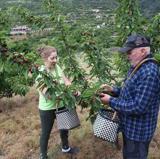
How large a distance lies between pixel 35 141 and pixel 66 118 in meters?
1.71

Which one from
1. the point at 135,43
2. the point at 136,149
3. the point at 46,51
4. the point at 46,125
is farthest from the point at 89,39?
the point at 136,149

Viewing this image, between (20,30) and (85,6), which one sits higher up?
(20,30)

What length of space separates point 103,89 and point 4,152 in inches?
112

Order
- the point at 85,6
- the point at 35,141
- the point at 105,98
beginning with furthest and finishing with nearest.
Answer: the point at 85,6, the point at 35,141, the point at 105,98

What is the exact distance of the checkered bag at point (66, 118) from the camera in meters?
5.55

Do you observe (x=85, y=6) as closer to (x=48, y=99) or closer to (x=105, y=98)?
(x=48, y=99)

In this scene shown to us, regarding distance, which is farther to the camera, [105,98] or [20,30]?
[20,30]

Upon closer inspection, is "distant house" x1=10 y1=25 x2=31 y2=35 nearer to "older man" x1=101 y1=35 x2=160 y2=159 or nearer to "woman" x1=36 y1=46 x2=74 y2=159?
"woman" x1=36 y1=46 x2=74 y2=159

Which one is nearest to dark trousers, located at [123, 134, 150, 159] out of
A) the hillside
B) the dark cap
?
the dark cap

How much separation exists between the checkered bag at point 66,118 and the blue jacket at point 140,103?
3.47ft

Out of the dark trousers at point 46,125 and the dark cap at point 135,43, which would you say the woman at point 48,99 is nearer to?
the dark trousers at point 46,125

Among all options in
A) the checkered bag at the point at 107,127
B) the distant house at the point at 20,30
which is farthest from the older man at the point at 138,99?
the distant house at the point at 20,30

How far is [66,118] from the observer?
5578 millimetres

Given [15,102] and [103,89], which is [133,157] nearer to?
[103,89]
